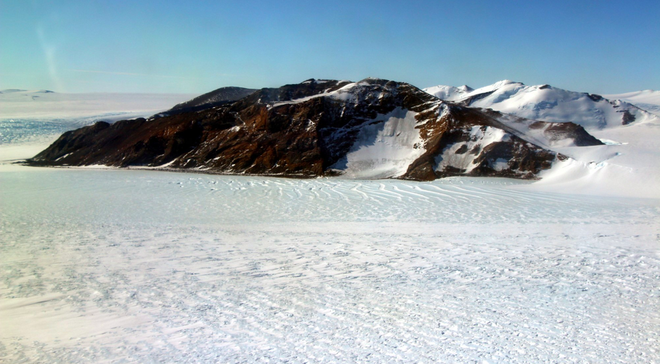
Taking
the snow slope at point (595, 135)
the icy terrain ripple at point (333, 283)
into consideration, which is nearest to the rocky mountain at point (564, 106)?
the snow slope at point (595, 135)

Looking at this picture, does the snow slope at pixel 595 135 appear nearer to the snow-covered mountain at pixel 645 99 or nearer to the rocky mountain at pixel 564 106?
the rocky mountain at pixel 564 106

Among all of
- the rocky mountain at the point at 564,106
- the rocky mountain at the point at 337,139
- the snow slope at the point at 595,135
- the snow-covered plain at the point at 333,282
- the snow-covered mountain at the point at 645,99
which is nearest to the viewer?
the snow-covered plain at the point at 333,282

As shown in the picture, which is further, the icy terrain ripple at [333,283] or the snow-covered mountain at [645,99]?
the snow-covered mountain at [645,99]

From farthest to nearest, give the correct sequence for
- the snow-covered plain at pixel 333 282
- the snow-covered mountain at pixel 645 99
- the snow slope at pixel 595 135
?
the snow-covered mountain at pixel 645 99 → the snow slope at pixel 595 135 → the snow-covered plain at pixel 333 282

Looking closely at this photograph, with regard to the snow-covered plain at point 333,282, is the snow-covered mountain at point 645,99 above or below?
above

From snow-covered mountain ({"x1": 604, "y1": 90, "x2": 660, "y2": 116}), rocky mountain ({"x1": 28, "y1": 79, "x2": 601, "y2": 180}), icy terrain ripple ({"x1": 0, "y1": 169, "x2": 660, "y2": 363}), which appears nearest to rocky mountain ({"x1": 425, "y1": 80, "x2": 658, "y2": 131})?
rocky mountain ({"x1": 28, "y1": 79, "x2": 601, "y2": 180})

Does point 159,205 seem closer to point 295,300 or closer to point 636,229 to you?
point 295,300

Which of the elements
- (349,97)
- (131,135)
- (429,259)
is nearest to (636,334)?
(429,259)

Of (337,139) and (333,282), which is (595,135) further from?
(333,282)

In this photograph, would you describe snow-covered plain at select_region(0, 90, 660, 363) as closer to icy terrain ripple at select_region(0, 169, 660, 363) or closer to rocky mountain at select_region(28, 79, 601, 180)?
icy terrain ripple at select_region(0, 169, 660, 363)
